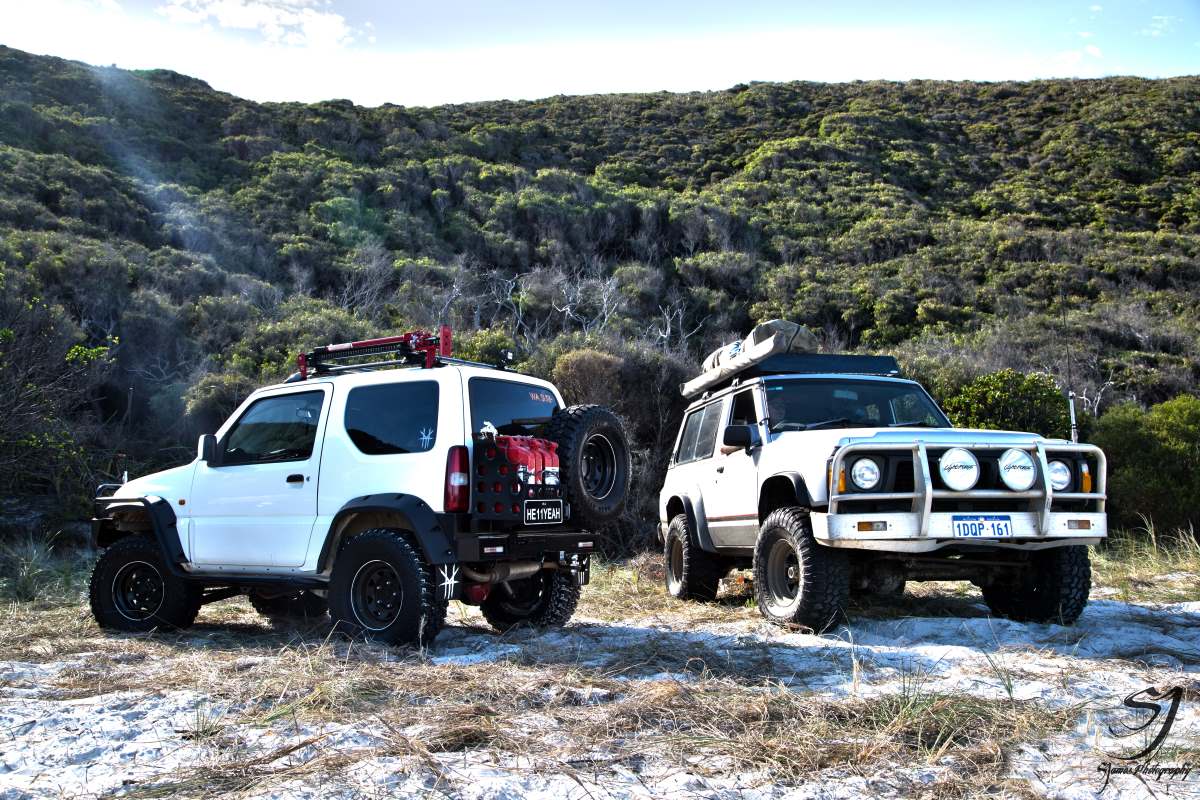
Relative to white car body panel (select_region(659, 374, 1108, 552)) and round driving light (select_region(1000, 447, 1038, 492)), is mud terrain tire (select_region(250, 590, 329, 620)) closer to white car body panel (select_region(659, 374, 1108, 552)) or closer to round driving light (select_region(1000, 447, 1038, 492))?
white car body panel (select_region(659, 374, 1108, 552))

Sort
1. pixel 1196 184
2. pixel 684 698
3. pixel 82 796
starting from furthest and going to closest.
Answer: pixel 1196 184
pixel 684 698
pixel 82 796

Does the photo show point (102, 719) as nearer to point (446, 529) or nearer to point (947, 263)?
point (446, 529)

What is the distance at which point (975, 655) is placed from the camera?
18.8 feet

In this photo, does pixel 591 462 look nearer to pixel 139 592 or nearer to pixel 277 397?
pixel 277 397

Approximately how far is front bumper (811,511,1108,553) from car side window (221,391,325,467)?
3.42 meters

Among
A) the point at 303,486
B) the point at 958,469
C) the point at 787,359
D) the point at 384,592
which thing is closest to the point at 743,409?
the point at 787,359

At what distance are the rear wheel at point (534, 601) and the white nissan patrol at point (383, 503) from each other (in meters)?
0.01

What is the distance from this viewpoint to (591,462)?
7.03 m

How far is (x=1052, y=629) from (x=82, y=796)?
18.7ft

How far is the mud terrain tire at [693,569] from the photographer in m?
8.95

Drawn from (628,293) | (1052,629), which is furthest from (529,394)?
(628,293)

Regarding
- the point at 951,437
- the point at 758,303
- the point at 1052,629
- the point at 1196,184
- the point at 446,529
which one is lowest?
the point at 1052,629

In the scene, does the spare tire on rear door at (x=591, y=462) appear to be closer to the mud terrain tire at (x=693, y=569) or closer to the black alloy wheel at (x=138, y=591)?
the mud terrain tire at (x=693, y=569)

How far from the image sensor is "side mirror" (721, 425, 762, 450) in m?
7.67
